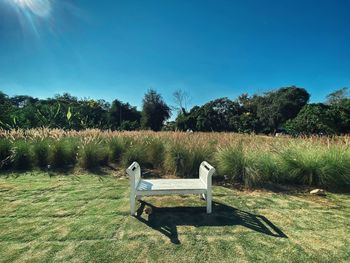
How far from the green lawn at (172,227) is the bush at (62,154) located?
2.29m

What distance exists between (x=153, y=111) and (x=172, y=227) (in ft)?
94.5

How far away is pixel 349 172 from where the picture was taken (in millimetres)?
5145

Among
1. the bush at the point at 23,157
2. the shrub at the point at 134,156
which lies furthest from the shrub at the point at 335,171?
the bush at the point at 23,157

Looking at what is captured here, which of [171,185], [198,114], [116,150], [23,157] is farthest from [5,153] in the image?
[198,114]

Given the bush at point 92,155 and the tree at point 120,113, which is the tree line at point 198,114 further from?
the bush at point 92,155

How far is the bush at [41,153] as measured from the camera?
6.94 m

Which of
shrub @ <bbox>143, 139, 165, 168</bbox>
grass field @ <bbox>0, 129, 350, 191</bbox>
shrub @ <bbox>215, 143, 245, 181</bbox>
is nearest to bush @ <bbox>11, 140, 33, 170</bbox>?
grass field @ <bbox>0, 129, 350, 191</bbox>

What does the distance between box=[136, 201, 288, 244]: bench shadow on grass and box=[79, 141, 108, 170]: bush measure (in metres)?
3.48

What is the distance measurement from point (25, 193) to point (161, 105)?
2807cm

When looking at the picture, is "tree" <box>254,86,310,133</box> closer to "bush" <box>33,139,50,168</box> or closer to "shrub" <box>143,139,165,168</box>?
"shrub" <box>143,139,165,168</box>

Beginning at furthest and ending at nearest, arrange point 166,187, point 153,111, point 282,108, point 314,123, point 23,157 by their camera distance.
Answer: point 153,111 → point 282,108 → point 314,123 → point 23,157 → point 166,187

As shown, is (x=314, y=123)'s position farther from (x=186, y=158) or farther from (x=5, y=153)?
(x=5, y=153)

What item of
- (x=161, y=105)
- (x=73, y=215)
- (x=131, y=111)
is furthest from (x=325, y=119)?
(x=131, y=111)

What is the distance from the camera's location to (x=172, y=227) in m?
3.12
